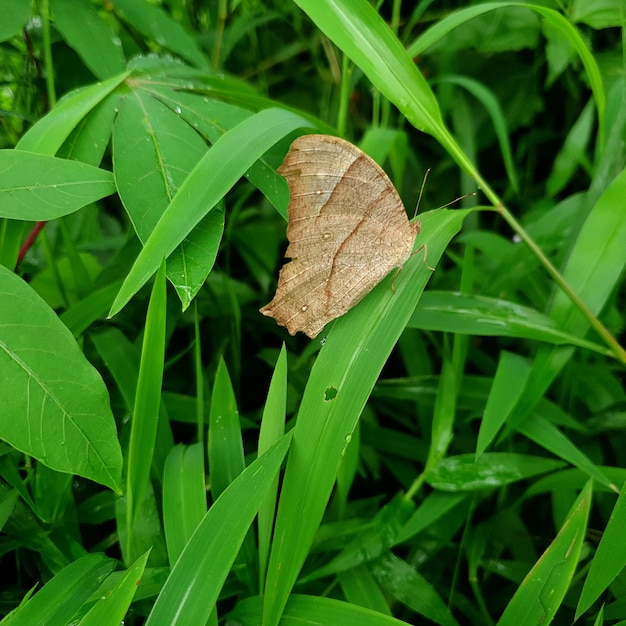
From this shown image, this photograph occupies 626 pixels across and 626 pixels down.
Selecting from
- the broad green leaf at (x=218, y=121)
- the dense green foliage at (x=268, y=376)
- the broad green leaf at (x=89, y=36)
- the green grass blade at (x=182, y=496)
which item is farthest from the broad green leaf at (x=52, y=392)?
Result: the broad green leaf at (x=89, y=36)

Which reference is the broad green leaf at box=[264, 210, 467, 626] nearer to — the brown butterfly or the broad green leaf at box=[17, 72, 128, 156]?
the brown butterfly

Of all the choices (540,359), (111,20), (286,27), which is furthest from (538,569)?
(286,27)

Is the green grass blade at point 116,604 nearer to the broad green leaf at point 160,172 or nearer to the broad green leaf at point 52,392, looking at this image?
the broad green leaf at point 52,392

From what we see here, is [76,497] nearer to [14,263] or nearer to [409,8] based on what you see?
[14,263]

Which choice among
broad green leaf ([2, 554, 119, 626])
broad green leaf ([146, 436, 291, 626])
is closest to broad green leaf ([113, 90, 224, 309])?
broad green leaf ([146, 436, 291, 626])

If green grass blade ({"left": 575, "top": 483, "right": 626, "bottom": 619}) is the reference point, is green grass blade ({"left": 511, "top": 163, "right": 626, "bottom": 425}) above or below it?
above

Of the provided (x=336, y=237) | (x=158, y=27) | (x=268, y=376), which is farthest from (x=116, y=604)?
(x=158, y=27)
